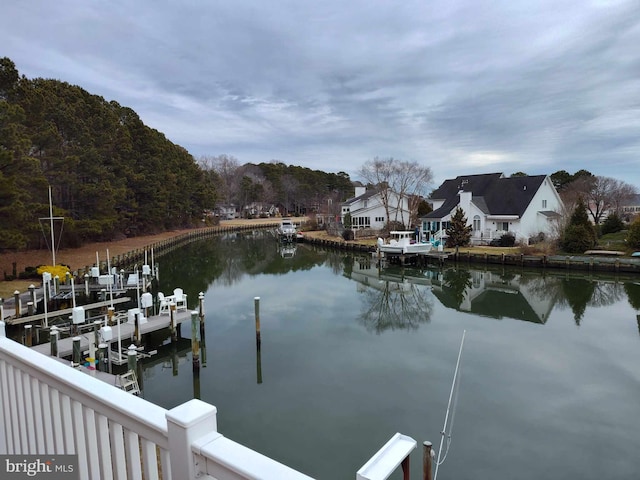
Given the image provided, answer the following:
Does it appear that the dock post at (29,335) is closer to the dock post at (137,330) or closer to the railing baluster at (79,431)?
the dock post at (137,330)

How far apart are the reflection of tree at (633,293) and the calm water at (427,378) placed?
127mm

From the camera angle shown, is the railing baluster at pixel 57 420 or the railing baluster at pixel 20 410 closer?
the railing baluster at pixel 57 420

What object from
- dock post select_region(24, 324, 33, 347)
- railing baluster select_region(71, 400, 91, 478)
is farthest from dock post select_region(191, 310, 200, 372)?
railing baluster select_region(71, 400, 91, 478)

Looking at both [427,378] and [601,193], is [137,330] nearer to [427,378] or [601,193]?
[427,378]

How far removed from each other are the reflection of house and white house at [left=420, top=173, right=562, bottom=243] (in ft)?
32.3

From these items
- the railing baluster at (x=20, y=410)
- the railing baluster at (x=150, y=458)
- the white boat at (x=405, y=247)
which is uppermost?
the railing baluster at (x=150, y=458)

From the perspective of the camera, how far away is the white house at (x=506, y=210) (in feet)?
113

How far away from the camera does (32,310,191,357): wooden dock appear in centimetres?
1052

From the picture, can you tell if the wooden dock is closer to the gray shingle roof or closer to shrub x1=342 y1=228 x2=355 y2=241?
the gray shingle roof

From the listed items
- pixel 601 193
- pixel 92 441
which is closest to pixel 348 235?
pixel 601 193

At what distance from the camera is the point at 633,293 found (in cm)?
2083

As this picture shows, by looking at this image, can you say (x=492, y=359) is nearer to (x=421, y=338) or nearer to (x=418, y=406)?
(x=421, y=338)

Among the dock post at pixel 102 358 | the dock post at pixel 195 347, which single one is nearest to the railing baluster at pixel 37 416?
the dock post at pixel 102 358

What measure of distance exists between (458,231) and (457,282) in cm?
993
